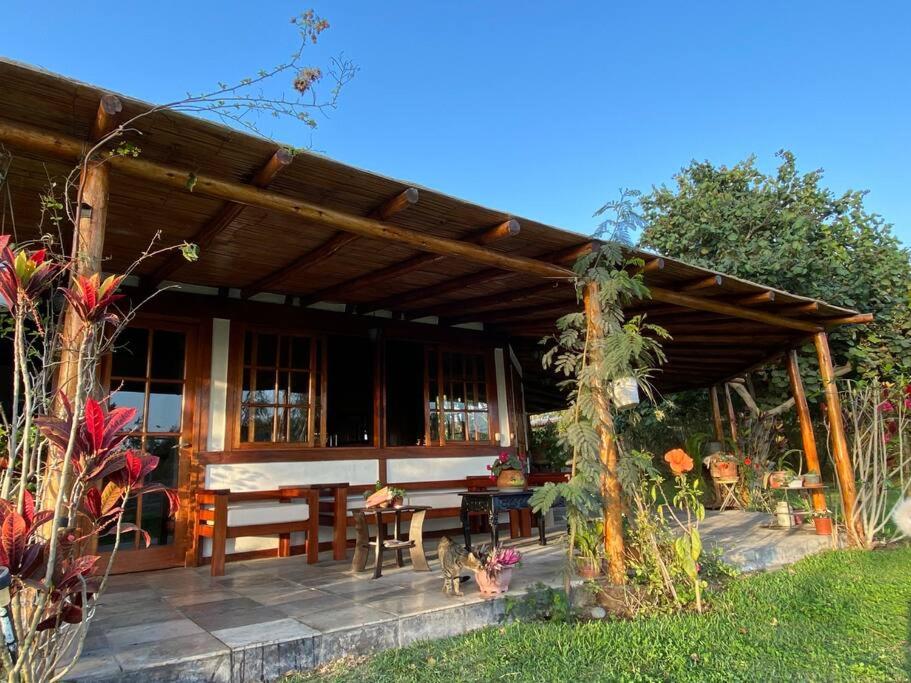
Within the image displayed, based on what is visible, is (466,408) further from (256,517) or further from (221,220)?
Answer: (221,220)

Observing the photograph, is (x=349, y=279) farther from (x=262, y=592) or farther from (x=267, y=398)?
(x=262, y=592)

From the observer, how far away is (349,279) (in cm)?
502

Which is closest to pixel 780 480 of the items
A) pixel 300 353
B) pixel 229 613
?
pixel 300 353

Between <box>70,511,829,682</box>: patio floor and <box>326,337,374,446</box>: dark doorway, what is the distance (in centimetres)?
377

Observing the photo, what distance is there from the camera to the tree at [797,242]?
8758 millimetres

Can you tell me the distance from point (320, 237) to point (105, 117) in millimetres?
1607

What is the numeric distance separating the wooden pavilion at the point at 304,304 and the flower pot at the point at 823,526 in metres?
0.43

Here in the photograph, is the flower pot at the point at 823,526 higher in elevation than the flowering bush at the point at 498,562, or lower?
lower

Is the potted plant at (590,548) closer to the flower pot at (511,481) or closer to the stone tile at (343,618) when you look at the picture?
the flower pot at (511,481)

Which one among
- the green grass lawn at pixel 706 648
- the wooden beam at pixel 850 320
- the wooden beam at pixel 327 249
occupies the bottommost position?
the green grass lawn at pixel 706 648

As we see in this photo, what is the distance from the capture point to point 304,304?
18.8 feet

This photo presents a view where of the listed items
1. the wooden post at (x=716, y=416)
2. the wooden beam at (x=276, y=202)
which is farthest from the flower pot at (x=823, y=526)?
the wooden beam at (x=276, y=202)

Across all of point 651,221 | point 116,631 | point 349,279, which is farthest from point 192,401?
point 651,221

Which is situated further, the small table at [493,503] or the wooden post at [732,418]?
the wooden post at [732,418]
